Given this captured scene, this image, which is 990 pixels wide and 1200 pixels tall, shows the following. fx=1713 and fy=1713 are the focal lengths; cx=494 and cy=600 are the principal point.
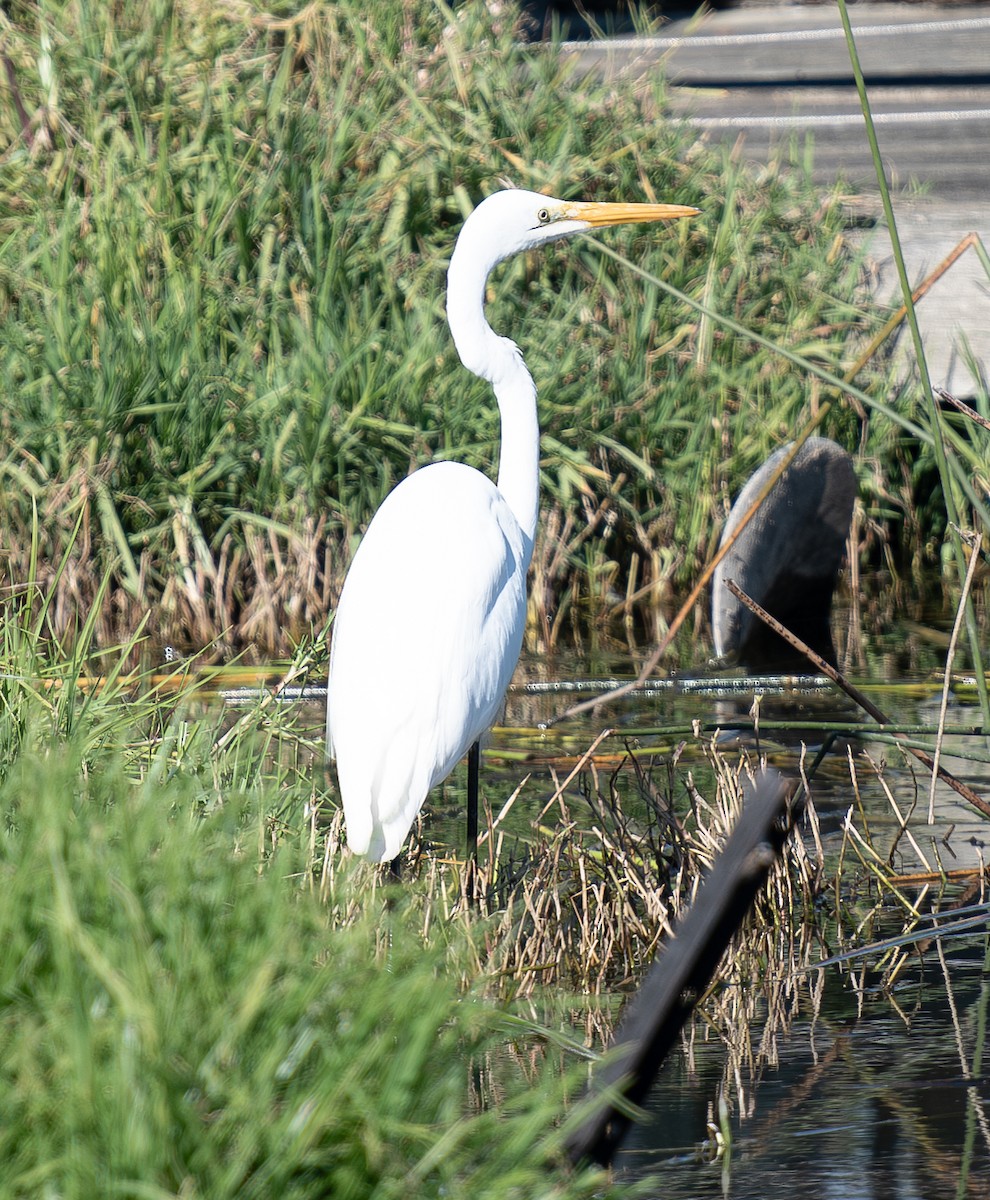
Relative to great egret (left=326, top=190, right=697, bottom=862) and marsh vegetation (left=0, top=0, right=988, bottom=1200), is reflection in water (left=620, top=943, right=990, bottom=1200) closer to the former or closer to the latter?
marsh vegetation (left=0, top=0, right=988, bottom=1200)

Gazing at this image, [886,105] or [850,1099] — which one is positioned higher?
[886,105]

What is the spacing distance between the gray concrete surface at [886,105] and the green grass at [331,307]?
39cm

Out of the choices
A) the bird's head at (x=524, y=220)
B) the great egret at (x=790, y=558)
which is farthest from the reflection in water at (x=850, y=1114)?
the great egret at (x=790, y=558)

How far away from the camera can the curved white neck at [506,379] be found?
13.1 feet

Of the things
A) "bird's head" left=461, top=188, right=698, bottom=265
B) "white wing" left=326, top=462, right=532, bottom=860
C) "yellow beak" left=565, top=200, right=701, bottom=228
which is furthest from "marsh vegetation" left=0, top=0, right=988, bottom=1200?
"bird's head" left=461, top=188, right=698, bottom=265

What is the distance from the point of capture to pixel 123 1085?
4.83 feet

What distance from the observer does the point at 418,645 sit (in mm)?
3342

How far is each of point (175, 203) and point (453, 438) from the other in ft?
4.25

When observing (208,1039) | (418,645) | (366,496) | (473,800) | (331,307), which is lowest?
(473,800)

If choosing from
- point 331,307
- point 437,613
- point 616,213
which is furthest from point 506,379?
point 331,307

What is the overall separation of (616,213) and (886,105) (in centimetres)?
635

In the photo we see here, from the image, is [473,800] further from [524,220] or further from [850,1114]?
[524,220]

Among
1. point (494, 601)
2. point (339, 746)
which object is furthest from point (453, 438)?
point (339, 746)

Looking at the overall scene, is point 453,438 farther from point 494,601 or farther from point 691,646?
point 494,601
